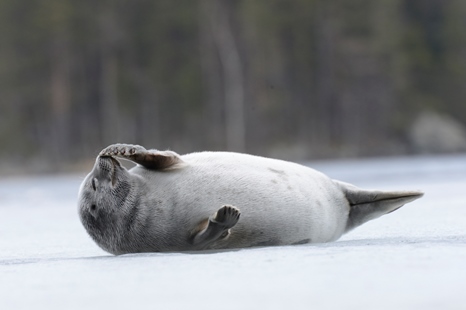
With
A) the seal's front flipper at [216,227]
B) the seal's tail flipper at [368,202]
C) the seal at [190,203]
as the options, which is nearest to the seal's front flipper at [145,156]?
the seal at [190,203]

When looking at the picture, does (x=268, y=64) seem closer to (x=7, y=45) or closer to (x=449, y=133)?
(x=449, y=133)

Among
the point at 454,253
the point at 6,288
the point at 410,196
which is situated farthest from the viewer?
the point at 410,196

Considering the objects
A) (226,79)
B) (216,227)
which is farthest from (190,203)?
(226,79)

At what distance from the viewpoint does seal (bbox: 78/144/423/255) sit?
4078mm

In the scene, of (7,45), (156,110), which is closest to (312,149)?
(156,110)

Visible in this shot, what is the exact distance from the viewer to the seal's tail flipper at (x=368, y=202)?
4789 mm

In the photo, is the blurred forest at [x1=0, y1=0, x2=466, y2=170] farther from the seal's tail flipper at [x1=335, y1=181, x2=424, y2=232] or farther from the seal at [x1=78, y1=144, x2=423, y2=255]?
the seal at [x1=78, y1=144, x2=423, y2=255]

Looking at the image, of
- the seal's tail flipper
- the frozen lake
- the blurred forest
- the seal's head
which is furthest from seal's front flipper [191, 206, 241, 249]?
the blurred forest

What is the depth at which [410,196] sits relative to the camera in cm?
475

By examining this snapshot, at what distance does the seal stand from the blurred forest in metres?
27.7

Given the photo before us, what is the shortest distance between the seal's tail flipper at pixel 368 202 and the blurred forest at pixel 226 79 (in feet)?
89.1

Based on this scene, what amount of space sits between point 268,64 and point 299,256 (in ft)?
109

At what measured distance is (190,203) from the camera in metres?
4.11

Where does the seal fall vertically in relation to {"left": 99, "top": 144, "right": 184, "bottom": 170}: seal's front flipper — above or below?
below
